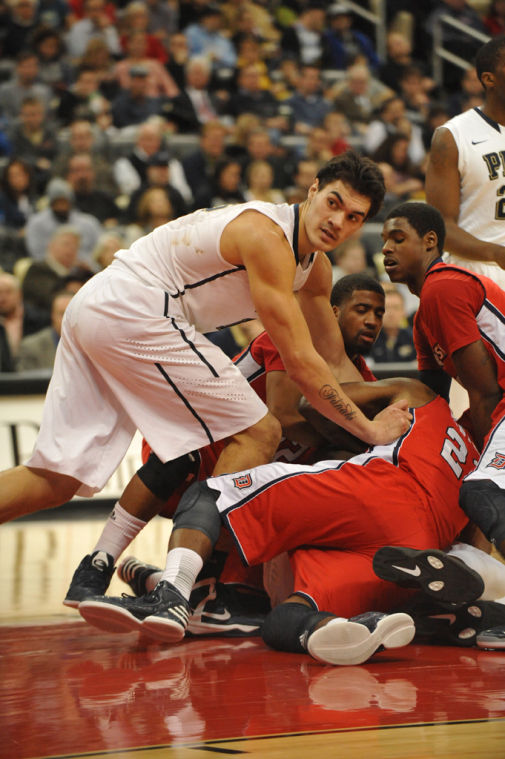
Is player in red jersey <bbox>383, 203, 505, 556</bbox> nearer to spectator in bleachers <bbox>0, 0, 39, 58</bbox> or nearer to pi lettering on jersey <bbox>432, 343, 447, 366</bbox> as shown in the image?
pi lettering on jersey <bbox>432, 343, 447, 366</bbox>

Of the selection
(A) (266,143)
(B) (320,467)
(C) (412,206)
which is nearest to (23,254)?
(A) (266,143)

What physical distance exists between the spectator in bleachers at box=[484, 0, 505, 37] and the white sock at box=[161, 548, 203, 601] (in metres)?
11.8

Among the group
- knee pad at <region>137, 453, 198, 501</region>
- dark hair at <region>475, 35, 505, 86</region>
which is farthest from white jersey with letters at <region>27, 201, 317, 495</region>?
dark hair at <region>475, 35, 505, 86</region>

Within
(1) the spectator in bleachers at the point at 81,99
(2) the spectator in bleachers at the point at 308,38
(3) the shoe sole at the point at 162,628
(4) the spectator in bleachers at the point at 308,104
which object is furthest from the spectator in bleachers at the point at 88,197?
(3) the shoe sole at the point at 162,628

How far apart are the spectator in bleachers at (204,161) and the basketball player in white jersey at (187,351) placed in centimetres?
585

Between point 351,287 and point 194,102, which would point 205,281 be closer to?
point 351,287

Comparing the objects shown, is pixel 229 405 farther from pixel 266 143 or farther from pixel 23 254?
pixel 266 143

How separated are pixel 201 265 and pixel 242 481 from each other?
0.76 m

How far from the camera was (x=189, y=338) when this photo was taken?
11.9ft

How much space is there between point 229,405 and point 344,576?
0.68 metres

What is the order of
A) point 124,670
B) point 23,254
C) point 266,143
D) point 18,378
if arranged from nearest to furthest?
point 124,670 → point 18,378 → point 23,254 → point 266,143

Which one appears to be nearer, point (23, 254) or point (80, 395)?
point (80, 395)

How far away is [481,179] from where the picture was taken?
4.64 metres

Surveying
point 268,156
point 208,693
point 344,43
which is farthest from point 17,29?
point 208,693
